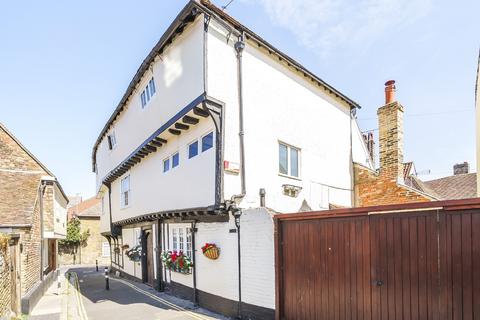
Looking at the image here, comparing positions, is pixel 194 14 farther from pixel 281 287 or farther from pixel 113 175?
pixel 113 175

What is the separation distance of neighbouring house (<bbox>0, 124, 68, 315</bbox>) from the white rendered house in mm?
4060

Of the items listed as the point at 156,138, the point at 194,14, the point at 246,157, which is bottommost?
the point at 246,157

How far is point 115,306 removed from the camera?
10.8 meters

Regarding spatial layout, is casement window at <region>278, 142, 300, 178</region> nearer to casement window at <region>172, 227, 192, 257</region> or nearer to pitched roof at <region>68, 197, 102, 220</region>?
casement window at <region>172, 227, 192, 257</region>

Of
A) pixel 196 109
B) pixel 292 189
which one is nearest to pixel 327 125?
pixel 292 189

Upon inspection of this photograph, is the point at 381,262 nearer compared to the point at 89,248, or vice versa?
the point at 381,262

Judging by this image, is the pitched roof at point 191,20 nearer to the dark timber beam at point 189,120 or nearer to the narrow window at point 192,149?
the dark timber beam at point 189,120

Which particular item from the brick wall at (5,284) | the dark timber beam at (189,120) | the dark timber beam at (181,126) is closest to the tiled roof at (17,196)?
the brick wall at (5,284)

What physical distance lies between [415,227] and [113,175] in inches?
697

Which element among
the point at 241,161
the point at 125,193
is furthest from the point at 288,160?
the point at 125,193

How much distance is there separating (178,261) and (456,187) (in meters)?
19.4

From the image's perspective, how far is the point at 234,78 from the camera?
31.8 feet

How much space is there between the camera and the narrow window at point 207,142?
9.56 m

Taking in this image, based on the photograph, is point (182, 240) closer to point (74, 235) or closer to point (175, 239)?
point (175, 239)
